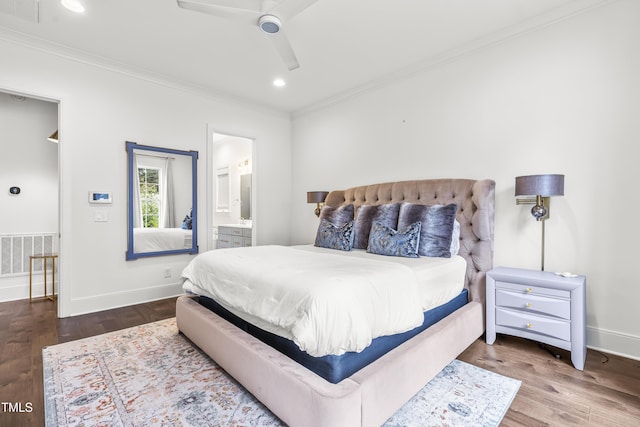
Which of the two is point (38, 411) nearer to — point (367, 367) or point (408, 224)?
point (367, 367)

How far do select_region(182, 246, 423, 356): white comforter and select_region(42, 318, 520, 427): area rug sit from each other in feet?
1.54

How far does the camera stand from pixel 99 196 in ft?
A: 11.0

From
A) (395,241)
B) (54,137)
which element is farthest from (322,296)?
(54,137)

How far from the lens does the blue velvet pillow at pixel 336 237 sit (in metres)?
3.11

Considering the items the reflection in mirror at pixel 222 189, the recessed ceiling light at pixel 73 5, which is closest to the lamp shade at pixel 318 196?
the reflection in mirror at pixel 222 189

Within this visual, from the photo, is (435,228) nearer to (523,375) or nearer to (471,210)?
(471,210)

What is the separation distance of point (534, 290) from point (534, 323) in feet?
0.81

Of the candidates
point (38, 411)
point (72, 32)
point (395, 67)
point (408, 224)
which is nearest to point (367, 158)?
point (395, 67)

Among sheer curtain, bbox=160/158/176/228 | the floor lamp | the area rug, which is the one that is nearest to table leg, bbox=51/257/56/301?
sheer curtain, bbox=160/158/176/228

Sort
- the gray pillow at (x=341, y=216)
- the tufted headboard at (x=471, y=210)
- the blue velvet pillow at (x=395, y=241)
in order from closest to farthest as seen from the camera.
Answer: the blue velvet pillow at (x=395, y=241) → the tufted headboard at (x=471, y=210) → the gray pillow at (x=341, y=216)

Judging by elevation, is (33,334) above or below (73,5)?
below

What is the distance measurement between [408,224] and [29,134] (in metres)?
5.03

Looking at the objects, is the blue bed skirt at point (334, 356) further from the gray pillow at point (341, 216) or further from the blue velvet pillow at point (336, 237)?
the gray pillow at point (341, 216)

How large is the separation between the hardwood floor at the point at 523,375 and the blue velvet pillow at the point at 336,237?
54.8 inches
